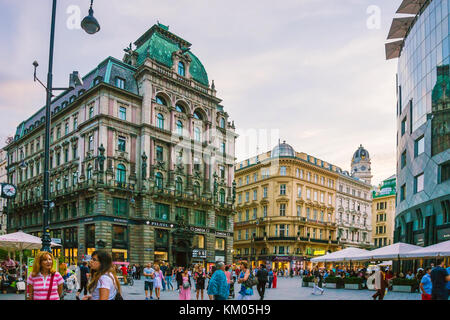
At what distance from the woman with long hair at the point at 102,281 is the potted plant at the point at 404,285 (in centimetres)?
2439

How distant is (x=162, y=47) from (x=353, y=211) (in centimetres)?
5888

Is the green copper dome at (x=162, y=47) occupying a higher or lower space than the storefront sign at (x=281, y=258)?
higher

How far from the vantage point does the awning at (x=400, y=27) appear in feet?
137

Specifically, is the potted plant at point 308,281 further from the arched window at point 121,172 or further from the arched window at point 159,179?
the arched window at point 121,172

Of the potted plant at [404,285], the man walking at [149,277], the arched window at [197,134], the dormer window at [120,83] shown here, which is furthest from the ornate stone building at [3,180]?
the potted plant at [404,285]

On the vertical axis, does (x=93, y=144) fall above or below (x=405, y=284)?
above

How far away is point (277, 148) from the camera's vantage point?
7894 cm

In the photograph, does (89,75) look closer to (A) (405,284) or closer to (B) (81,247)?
(B) (81,247)

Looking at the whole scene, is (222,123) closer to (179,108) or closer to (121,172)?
(179,108)

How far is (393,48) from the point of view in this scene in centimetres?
4872

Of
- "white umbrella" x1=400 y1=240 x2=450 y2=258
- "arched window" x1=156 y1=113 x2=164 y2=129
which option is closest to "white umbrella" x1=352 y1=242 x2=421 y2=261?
"white umbrella" x1=400 y1=240 x2=450 y2=258
